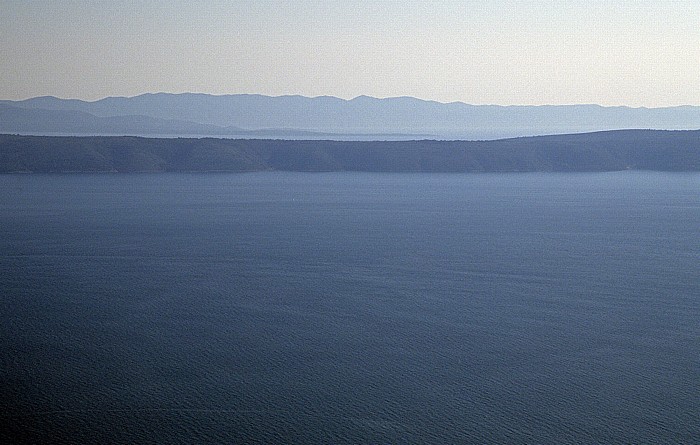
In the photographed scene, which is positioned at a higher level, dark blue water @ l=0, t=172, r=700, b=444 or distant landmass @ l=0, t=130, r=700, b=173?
distant landmass @ l=0, t=130, r=700, b=173

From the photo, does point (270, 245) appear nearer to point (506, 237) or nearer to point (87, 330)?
point (506, 237)

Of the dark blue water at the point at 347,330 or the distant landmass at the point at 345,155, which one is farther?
the distant landmass at the point at 345,155

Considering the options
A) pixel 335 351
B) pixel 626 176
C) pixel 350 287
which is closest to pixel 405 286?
pixel 350 287

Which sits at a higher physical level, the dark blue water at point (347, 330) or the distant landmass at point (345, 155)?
the distant landmass at point (345, 155)

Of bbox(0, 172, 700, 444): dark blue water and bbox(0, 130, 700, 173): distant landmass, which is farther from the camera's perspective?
bbox(0, 130, 700, 173): distant landmass
